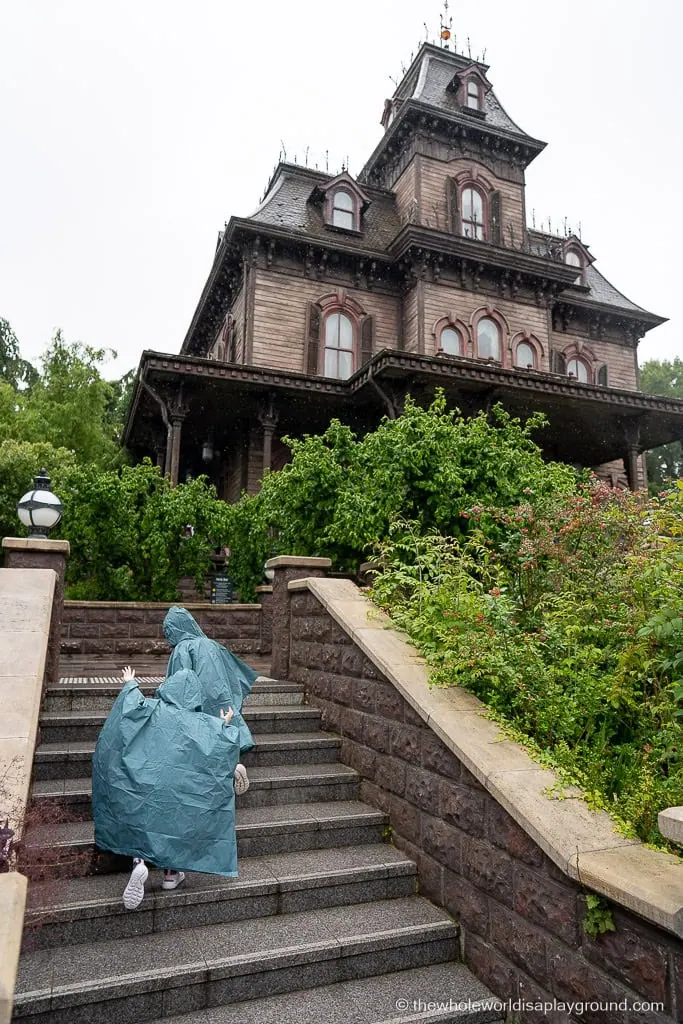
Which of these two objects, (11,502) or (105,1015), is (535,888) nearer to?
(105,1015)

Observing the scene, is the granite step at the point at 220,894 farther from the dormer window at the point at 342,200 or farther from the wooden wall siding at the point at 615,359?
the wooden wall siding at the point at 615,359

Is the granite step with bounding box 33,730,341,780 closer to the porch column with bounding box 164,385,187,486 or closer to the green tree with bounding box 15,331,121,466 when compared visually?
the porch column with bounding box 164,385,187,486

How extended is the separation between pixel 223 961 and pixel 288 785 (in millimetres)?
1619

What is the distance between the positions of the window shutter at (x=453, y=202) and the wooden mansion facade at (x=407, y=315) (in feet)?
0.24

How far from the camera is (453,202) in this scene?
888 inches

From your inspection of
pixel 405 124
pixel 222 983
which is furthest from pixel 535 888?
pixel 405 124

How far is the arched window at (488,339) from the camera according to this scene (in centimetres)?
2186

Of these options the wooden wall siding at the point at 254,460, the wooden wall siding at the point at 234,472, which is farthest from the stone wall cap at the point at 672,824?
the wooden wall siding at the point at 254,460

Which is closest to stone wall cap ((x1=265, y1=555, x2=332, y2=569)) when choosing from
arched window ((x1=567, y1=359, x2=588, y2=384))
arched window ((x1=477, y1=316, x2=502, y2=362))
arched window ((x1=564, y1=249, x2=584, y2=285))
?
arched window ((x1=477, y1=316, x2=502, y2=362))

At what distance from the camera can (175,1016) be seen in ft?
10.2

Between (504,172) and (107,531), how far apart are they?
19.3 meters

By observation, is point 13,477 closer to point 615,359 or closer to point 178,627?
point 178,627

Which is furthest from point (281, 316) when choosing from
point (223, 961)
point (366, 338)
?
point (223, 961)

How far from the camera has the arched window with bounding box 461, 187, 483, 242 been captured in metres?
22.8
